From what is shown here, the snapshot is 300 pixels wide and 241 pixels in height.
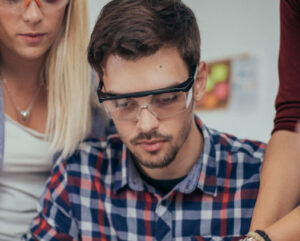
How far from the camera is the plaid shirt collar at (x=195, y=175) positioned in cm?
132

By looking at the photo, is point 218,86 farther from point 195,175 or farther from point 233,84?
point 195,175

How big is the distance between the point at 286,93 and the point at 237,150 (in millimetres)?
290

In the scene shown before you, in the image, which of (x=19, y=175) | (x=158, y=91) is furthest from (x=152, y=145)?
(x=19, y=175)

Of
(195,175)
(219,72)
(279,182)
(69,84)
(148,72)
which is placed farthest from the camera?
(219,72)

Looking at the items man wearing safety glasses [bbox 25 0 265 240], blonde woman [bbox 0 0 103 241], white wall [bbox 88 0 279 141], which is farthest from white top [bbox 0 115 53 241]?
white wall [bbox 88 0 279 141]

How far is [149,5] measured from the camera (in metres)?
1.28

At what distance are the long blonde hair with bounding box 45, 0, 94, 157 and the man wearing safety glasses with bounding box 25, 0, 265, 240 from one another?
8cm

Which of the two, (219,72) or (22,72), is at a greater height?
(22,72)

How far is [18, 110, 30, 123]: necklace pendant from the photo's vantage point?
1568mm

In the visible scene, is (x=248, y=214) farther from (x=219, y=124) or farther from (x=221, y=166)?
(x=219, y=124)

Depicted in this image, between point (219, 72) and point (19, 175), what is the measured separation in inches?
67.9

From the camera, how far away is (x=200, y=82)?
1.33m

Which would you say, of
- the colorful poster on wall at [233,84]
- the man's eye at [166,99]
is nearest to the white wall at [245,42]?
the colorful poster on wall at [233,84]

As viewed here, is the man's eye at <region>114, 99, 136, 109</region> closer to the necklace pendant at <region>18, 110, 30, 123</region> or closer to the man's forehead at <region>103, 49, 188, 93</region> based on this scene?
the man's forehead at <region>103, 49, 188, 93</region>
